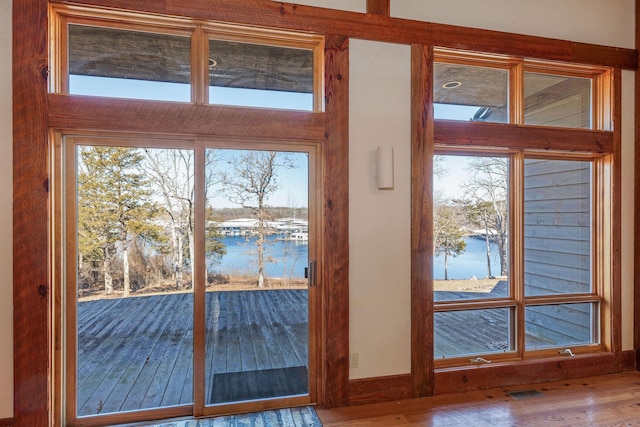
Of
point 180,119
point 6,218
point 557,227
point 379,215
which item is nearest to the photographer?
point 6,218

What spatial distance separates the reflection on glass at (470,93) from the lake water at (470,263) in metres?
1.13

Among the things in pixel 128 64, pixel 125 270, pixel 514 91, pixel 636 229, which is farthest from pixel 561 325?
pixel 128 64

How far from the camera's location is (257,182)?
8.56 ft

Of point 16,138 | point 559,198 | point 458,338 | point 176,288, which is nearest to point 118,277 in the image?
point 176,288

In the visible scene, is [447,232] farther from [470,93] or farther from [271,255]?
[271,255]

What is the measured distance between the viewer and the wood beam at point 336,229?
2.60 meters

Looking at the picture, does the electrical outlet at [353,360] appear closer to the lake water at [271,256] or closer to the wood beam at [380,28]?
the lake water at [271,256]

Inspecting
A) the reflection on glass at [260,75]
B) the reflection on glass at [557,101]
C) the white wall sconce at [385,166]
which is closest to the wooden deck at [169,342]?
the white wall sconce at [385,166]

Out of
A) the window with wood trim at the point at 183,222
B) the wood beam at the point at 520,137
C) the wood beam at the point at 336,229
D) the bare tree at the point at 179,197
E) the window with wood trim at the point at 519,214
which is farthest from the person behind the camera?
the window with wood trim at the point at 519,214

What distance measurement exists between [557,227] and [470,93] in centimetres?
155

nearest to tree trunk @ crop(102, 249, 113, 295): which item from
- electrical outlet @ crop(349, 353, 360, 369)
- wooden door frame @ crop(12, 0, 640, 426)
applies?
wooden door frame @ crop(12, 0, 640, 426)

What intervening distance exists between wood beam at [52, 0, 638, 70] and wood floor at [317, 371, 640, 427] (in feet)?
9.55

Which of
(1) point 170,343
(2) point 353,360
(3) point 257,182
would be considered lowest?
(2) point 353,360

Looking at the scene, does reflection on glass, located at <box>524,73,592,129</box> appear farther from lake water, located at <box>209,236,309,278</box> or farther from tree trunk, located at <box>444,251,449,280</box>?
lake water, located at <box>209,236,309,278</box>
